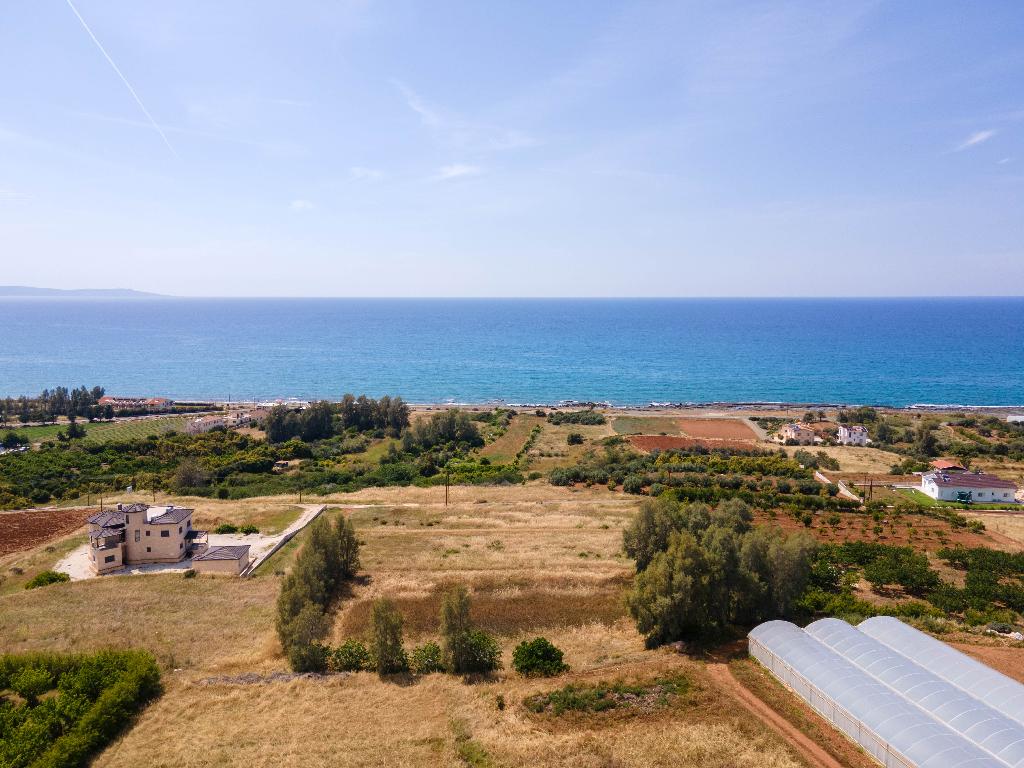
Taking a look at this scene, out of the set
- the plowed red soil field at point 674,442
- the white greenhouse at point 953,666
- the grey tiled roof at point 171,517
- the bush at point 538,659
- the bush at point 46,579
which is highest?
the white greenhouse at point 953,666

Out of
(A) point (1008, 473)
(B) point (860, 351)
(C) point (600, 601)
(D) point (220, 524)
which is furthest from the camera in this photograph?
(B) point (860, 351)

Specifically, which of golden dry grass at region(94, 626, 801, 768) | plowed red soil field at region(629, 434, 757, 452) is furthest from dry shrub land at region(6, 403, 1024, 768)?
plowed red soil field at region(629, 434, 757, 452)

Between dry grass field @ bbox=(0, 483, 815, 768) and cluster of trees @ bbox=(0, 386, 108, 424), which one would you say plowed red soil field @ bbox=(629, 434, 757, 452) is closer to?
dry grass field @ bbox=(0, 483, 815, 768)

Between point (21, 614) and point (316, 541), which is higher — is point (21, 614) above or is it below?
below

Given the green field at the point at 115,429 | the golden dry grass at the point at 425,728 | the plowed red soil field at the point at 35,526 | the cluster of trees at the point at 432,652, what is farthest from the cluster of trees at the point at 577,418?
the golden dry grass at the point at 425,728

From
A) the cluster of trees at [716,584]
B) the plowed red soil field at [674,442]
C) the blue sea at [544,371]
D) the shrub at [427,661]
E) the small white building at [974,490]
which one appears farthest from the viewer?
the blue sea at [544,371]

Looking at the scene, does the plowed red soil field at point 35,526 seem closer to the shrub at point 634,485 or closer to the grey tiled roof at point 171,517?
the grey tiled roof at point 171,517

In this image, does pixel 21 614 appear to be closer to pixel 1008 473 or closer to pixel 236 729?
pixel 236 729

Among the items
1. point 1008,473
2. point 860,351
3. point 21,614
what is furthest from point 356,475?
point 860,351
